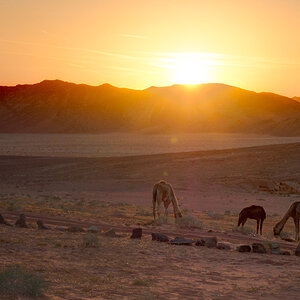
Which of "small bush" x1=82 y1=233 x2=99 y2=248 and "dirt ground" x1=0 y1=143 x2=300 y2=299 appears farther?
"small bush" x1=82 y1=233 x2=99 y2=248

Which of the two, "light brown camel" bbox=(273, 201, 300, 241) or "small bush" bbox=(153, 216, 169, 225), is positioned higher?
Answer: "light brown camel" bbox=(273, 201, 300, 241)

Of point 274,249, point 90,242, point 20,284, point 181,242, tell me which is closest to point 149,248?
point 181,242

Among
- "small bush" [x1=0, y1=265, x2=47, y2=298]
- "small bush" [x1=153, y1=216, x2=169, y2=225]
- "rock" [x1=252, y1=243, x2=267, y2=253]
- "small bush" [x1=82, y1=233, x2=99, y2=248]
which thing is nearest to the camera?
"small bush" [x1=0, y1=265, x2=47, y2=298]

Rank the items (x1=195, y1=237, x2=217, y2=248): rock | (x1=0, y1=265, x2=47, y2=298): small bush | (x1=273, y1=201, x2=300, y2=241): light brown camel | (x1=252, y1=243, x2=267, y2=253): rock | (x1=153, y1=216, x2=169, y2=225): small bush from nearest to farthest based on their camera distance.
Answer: (x1=0, y1=265, x2=47, y2=298): small bush
(x1=252, y1=243, x2=267, y2=253): rock
(x1=195, y1=237, x2=217, y2=248): rock
(x1=273, y1=201, x2=300, y2=241): light brown camel
(x1=153, y1=216, x2=169, y2=225): small bush

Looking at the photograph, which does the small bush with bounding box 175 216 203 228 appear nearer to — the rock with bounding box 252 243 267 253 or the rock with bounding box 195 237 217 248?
the rock with bounding box 195 237 217 248

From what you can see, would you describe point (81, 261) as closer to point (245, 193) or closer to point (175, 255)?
point (175, 255)

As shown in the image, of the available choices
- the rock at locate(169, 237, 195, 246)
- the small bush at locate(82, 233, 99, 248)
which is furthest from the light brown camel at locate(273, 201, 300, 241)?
the small bush at locate(82, 233, 99, 248)

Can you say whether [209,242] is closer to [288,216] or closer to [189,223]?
[189,223]

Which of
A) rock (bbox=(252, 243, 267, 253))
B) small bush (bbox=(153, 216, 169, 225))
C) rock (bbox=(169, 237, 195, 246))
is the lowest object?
small bush (bbox=(153, 216, 169, 225))

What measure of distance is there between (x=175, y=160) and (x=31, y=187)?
19561mm

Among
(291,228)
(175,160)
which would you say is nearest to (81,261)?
(291,228)

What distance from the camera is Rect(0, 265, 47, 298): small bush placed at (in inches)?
371

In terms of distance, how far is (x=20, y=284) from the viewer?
9633 millimetres

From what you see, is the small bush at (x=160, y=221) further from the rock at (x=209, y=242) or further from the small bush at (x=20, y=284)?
the small bush at (x=20, y=284)
